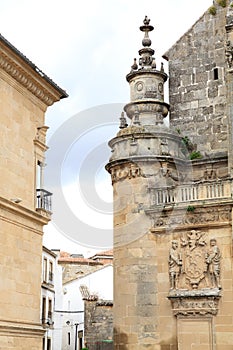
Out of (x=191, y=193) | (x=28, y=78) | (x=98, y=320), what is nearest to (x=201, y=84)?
(x=191, y=193)

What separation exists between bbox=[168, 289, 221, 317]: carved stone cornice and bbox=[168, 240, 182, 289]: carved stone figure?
Answer: 13.6 inches

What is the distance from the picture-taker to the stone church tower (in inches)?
783

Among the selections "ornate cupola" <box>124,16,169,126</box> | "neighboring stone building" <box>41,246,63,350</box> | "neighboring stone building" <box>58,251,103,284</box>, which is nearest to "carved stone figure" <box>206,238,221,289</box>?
"ornate cupola" <box>124,16,169,126</box>

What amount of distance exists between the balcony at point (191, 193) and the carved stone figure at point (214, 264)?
1578mm

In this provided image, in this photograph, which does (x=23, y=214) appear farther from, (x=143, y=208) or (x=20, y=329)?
(x=143, y=208)

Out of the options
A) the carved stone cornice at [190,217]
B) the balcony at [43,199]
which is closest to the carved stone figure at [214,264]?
the carved stone cornice at [190,217]

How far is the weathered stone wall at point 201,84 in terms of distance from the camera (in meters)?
24.0

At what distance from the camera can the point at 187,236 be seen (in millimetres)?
20594

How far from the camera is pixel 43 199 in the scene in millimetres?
15578

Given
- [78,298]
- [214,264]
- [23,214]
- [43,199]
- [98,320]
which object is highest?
[43,199]

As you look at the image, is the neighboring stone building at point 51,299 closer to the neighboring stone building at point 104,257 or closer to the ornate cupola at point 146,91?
the neighboring stone building at point 104,257

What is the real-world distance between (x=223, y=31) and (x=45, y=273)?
59.1ft

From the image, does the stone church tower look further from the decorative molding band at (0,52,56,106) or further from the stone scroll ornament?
the decorative molding band at (0,52,56,106)

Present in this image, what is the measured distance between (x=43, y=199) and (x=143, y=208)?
6.59 m
